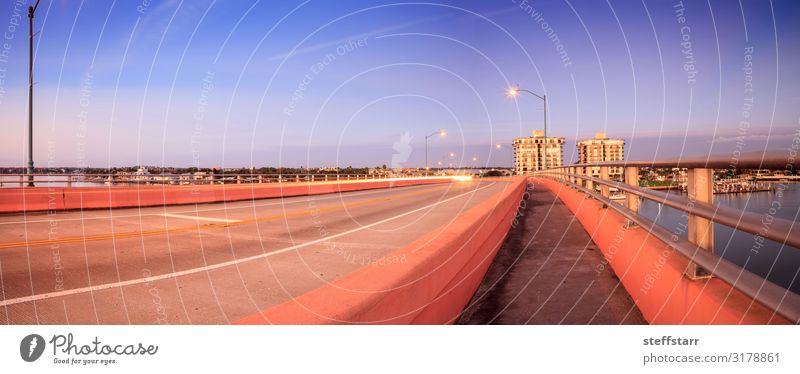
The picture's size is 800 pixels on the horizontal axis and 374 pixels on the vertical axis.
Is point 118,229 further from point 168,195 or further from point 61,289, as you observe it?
point 168,195

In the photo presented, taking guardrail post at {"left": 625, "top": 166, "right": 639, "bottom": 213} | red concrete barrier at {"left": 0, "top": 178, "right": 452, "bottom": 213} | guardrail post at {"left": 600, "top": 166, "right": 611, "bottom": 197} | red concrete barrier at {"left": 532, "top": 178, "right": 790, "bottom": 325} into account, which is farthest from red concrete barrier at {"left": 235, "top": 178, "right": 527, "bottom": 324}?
red concrete barrier at {"left": 0, "top": 178, "right": 452, "bottom": 213}

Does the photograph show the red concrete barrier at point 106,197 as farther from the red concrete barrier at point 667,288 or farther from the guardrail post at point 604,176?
the red concrete barrier at point 667,288

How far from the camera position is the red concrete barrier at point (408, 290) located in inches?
115

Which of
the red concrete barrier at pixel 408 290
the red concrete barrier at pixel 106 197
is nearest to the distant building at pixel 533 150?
the red concrete barrier at pixel 106 197

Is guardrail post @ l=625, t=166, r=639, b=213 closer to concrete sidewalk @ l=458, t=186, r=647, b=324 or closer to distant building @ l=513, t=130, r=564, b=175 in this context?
concrete sidewalk @ l=458, t=186, r=647, b=324

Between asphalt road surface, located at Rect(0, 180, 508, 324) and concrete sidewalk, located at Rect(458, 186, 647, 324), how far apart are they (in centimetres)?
210

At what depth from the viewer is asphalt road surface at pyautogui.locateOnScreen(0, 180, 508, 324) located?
5.43 metres

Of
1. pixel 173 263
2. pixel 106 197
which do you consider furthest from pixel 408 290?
pixel 106 197

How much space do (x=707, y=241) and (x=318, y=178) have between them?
5946 centimetres

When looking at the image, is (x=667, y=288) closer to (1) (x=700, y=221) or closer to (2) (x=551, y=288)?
(1) (x=700, y=221)

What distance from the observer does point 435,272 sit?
451 cm

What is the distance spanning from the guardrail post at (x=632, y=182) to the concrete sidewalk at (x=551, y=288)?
100 centimetres

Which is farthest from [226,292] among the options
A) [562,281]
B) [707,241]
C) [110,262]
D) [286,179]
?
[286,179]

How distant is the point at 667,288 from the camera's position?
4.46 m
